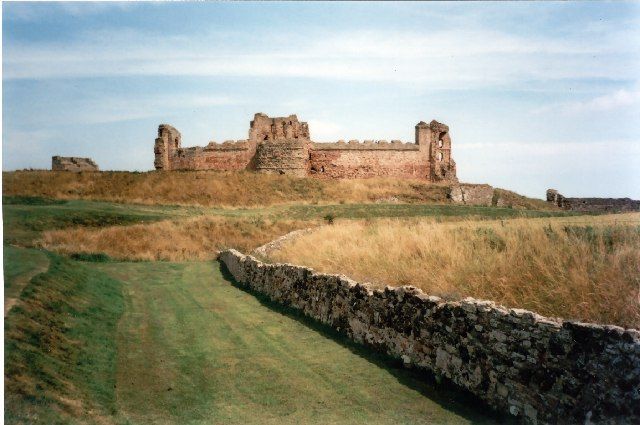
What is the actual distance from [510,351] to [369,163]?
4713 centimetres

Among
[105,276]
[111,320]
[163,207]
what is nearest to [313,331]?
[111,320]

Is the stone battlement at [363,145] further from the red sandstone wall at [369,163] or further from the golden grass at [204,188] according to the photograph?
the golden grass at [204,188]

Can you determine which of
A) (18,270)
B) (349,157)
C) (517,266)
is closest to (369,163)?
(349,157)

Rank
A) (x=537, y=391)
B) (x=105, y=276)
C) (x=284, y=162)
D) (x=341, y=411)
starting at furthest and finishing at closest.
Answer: (x=284, y=162) → (x=105, y=276) → (x=341, y=411) → (x=537, y=391)

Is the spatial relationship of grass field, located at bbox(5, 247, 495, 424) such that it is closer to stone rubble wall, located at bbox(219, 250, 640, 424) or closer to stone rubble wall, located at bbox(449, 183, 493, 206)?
stone rubble wall, located at bbox(219, 250, 640, 424)

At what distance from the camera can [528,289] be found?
836cm

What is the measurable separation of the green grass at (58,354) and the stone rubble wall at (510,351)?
182 inches

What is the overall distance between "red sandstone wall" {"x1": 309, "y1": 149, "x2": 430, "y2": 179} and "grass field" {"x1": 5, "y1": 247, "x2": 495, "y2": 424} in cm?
4043

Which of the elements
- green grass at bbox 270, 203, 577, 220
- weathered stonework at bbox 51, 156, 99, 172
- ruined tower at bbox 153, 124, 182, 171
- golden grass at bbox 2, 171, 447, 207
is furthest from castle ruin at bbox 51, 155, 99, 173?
green grass at bbox 270, 203, 577, 220

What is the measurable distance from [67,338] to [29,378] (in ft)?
7.93

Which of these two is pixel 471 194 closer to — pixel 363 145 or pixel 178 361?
pixel 363 145

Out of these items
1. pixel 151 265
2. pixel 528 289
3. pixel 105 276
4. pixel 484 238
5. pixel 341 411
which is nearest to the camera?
pixel 341 411

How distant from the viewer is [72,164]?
55.2 meters

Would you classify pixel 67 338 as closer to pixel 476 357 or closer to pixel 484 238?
pixel 476 357
